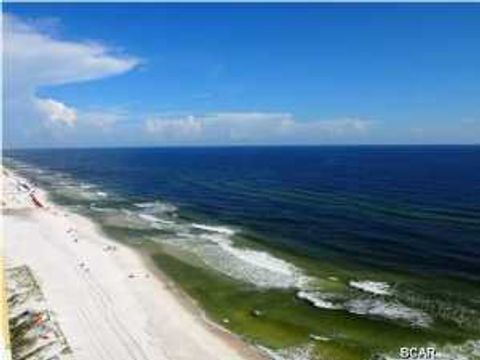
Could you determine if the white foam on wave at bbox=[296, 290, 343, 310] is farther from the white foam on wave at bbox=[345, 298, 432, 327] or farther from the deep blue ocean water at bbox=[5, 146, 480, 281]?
the deep blue ocean water at bbox=[5, 146, 480, 281]

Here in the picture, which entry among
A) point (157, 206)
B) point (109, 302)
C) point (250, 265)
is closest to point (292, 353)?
point (109, 302)

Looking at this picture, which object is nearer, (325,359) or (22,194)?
(325,359)

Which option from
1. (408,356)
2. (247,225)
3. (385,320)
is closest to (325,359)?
(408,356)

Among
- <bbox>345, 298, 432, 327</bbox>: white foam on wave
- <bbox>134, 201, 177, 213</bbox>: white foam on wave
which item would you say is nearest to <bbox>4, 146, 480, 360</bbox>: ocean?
<bbox>345, 298, 432, 327</bbox>: white foam on wave

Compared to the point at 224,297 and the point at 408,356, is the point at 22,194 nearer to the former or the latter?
the point at 224,297

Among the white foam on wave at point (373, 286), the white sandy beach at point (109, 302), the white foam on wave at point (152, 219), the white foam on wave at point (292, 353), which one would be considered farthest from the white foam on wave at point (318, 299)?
the white foam on wave at point (152, 219)

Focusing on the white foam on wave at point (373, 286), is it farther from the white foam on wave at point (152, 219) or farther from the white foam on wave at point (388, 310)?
the white foam on wave at point (152, 219)
